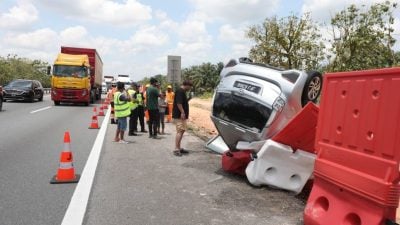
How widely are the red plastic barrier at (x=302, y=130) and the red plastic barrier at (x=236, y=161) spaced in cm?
85

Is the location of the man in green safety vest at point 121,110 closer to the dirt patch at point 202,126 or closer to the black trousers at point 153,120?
the black trousers at point 153,120

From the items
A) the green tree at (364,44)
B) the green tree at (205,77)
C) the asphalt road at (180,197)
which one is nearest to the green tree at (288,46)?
the green tree at (364,44)

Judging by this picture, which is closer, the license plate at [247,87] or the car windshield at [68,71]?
the license plate at [247,87]

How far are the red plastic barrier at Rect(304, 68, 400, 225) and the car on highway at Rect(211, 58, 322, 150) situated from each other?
4.73 ft

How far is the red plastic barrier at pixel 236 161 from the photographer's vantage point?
7.24m

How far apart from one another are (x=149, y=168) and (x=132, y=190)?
1730 mm

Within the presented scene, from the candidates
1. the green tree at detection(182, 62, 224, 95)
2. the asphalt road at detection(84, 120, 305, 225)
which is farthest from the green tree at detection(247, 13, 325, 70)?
the green tree at detection(182, 62, 224, 95)

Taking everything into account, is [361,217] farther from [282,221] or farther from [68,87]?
[68,87]

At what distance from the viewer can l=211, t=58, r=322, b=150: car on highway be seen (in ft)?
21.4

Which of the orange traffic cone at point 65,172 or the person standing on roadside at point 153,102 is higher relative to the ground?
the person standing on roadside at point 153,102

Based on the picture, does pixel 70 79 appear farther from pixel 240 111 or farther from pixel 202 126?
pixel 240 111

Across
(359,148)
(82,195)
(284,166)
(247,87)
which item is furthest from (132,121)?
(359,148)

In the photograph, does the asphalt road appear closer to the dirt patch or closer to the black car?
the dirt patch

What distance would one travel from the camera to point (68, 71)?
2703cm
